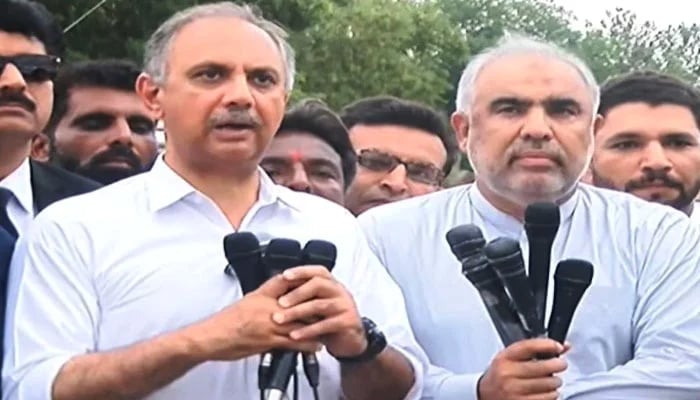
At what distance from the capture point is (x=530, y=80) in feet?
13.7

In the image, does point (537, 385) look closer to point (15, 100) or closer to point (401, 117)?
point (15, 100)

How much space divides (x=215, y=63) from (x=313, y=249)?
0.65 meters

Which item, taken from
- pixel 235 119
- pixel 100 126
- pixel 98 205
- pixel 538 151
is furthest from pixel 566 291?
pixel 100 126

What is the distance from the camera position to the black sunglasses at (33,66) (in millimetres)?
4172

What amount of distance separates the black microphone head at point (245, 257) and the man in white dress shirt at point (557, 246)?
761mm

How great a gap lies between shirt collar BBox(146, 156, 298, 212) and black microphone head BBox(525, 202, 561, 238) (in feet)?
2.47

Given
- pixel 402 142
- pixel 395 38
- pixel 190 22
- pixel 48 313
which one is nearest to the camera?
pixel 48 313

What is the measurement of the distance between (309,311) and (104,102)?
8.21 ft

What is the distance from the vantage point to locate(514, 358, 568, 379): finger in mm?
3355

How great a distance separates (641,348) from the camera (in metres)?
3.95

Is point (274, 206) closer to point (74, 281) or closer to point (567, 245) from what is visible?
point (74, 281)

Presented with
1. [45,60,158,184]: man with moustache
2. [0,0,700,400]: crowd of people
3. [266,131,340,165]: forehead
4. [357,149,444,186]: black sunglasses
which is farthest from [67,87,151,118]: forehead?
[357,149,444,186]: black sunglasses

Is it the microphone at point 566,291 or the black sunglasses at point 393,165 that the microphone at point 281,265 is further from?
the black sunglasses at point 393,165

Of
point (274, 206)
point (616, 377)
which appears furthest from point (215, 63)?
point (616, 377)
